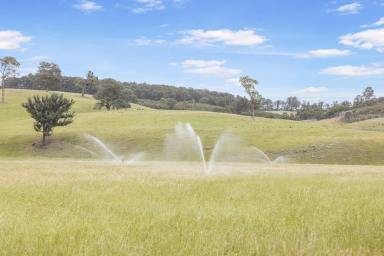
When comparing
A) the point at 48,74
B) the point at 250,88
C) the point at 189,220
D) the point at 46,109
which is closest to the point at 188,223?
the point at 189,220

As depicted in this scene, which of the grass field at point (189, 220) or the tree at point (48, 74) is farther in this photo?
the tree at point (48, 74)

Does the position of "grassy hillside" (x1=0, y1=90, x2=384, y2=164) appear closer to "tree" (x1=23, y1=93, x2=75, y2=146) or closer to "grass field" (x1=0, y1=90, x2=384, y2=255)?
"tree" (x1=23, y1=93, x2=75, y2=146)

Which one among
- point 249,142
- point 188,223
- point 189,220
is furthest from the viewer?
point 249,142

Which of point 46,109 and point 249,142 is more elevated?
point 46,109

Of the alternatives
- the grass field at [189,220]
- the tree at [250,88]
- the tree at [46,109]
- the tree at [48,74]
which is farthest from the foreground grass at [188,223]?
the tree at [48,74]

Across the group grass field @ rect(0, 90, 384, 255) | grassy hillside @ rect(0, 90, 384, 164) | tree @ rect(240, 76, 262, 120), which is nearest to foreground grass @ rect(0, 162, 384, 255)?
grass field @ rect(0, 90, 384, 255)

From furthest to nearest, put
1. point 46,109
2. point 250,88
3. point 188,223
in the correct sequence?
point 250,88 < point 46,109 < point 188,223

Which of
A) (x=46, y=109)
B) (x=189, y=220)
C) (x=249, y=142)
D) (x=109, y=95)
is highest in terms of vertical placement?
(x=109, y=95)

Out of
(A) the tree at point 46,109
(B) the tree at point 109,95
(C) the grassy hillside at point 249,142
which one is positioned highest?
(B) the tree at point 109,95

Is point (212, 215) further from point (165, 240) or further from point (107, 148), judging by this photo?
point (107, 148)

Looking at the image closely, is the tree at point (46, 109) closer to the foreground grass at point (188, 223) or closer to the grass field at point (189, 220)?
the grass field at point (189, 220)

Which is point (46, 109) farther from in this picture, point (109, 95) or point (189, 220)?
point (109, 95)

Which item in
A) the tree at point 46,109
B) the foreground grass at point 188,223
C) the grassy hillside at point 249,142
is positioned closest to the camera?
the foreground grass at point 188,223

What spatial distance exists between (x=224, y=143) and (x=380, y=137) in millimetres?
26367
